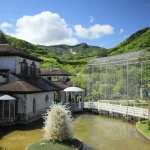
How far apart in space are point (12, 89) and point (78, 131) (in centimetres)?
790

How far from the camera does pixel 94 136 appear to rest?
20625 millimetres

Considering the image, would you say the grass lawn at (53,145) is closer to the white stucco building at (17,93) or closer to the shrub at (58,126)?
the shrub at (58,126)

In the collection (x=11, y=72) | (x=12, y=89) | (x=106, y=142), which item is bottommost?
(x=106, y=142)

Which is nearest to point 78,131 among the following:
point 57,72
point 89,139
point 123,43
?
point 89,139

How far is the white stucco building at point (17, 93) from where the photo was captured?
23969 mm

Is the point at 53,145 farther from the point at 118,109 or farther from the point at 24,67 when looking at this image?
the point at 24,67

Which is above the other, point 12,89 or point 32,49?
point 32,49

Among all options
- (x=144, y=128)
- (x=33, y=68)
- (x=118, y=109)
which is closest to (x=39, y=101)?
(x=33, y=68)

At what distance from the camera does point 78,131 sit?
73.8ft

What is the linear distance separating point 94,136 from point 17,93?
897cm

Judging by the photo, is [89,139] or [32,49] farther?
[32,49]

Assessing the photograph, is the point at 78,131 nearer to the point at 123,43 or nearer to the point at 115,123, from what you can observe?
the point at 115,123

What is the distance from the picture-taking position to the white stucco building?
23969 mm

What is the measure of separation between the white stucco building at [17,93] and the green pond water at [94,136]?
1.23 metres
